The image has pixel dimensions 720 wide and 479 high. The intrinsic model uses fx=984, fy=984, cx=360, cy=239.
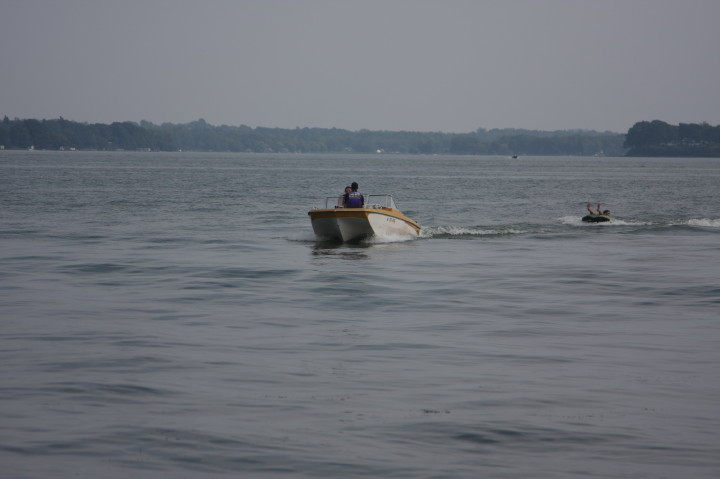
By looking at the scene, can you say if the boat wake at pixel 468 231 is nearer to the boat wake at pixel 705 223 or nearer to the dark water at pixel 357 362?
the dark water at pixel 357 362

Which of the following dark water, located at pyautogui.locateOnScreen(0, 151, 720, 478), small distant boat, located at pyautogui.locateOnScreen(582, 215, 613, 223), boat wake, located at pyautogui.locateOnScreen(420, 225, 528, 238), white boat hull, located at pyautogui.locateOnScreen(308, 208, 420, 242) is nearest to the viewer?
dark water, located at pyautogui.locateOnScreen(0, 151, 720, 478)

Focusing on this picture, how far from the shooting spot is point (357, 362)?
15.1 metres

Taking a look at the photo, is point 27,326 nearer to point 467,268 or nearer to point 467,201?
point 467,268

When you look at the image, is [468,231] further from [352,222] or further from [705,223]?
[705,223]

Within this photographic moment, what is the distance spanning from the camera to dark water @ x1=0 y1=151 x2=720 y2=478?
10.5 metres

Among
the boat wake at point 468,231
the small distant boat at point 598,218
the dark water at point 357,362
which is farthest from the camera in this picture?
the small distant boat at point 598,218

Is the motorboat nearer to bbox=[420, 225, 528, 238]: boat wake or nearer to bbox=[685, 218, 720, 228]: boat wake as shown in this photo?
bbox=[420, 225, 528, 238]: boat wake

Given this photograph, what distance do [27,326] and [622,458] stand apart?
11399 millimetres

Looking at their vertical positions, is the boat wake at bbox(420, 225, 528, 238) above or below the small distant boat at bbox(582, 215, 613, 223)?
below

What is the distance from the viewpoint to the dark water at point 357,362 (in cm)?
1045

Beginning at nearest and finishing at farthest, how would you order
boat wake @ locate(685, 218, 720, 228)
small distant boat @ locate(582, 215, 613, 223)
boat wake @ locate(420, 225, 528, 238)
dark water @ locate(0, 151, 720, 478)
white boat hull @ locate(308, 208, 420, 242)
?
dark water @ locate(0, 151, 720, 478)
white boat hull @ locate(308, 208, 420, 242)
boat wake @ locate(420, 225, 528, 238)
small distant boat @ locate(582, 215, 613, 223)
boat wake @ locate(685, 218, 720, 228)

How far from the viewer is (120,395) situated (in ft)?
41.9

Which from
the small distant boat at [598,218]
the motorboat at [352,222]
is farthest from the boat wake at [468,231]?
the motorboat at [352,222]

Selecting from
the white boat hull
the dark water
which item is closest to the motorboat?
the white boat hull
